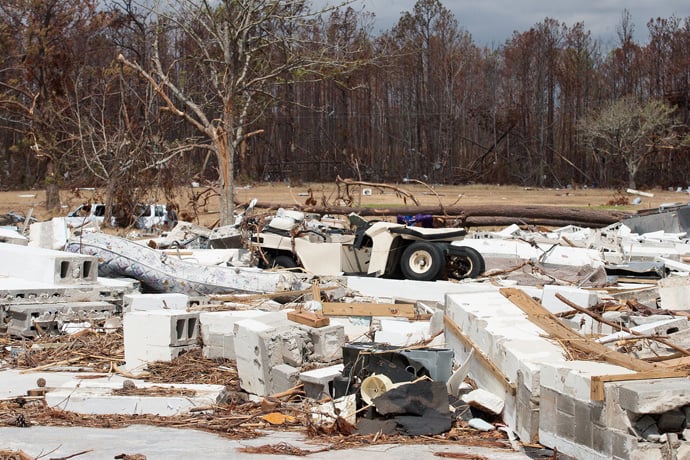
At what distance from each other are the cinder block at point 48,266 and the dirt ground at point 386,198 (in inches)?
551

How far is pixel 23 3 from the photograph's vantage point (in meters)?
32.5

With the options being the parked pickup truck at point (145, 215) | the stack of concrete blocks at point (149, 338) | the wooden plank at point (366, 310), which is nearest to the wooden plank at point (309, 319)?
the stack of concrete blocks at point (149, 338)

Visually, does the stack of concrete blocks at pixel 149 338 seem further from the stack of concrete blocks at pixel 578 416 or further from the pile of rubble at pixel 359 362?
the stack of concrete blocks at pixel 578 416

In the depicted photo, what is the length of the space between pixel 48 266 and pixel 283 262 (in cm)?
472

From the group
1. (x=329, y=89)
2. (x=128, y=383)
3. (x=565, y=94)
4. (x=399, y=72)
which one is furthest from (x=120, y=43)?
(x=128, y=383)

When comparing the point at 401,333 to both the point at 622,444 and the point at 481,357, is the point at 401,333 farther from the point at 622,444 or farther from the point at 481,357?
the point at 622,444

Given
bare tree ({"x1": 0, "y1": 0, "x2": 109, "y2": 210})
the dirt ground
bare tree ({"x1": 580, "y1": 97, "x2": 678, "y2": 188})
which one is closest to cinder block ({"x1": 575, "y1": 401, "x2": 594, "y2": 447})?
the dirt ground

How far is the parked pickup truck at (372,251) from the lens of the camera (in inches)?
530

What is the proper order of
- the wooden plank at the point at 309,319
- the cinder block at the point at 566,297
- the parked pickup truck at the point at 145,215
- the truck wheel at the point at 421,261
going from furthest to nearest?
the parked pickup truck at the point at 145,215 < the truck wheel at the point at 421,261 < the cinder block at the point at 566,297 < the wooden plank at the point at 309,319

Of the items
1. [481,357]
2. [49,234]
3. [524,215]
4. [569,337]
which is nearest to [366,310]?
[481,357]

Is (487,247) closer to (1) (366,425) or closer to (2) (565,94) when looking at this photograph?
(1) (366,425)

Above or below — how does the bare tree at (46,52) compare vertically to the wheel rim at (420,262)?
above

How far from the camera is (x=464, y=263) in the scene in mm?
13992

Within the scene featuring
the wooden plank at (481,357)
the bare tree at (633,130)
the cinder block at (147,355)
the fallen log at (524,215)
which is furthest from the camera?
the bare tree at (633,130)
